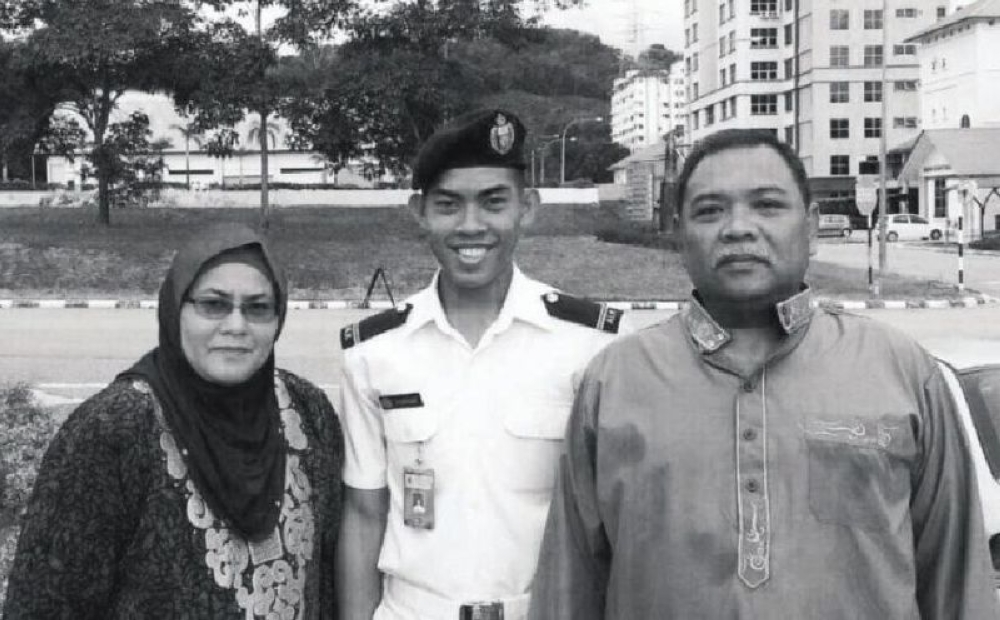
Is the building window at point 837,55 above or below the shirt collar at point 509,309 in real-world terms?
above

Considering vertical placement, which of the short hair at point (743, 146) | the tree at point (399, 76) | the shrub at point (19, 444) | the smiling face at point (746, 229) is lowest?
the shrub at point (19, 444)

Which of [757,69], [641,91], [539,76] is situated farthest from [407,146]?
[641,91]

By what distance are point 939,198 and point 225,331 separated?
54.2m

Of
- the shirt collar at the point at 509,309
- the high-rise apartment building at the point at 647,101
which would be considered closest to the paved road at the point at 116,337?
the shirt collar at the point at 509,309

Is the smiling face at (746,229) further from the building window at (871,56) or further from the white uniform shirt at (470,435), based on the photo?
the building window at (871,56)

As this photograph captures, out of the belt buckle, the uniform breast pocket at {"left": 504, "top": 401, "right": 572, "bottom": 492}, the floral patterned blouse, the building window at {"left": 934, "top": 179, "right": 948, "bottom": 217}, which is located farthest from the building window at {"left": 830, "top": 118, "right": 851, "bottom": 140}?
the floral patterned blouse

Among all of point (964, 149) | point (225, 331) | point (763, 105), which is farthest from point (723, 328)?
point (763, 105)

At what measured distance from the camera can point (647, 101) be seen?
146 meters

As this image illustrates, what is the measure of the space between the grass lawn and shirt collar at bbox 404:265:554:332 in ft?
45.5

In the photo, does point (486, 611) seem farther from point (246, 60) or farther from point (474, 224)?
point (246, 60)

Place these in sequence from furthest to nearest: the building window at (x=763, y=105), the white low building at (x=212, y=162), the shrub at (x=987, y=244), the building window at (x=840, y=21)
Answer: the building window at (x=763, y=105)
the white low building at (x=212, y=162)
the building window at (x=840, y=21)
the shrub at (x=987, y=244)

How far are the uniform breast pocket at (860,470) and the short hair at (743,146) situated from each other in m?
0.46

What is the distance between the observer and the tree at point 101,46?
2506cm

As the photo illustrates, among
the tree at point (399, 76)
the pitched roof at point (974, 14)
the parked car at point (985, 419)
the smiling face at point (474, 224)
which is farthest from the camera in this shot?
the pitched roof at point (974, 14)
